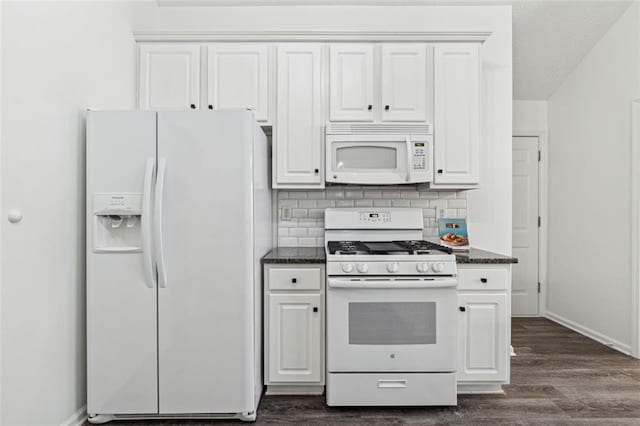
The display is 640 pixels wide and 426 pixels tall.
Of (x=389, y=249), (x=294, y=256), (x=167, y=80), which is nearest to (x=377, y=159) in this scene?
(x=389, y=249)

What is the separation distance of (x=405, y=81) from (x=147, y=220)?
198 centimetres

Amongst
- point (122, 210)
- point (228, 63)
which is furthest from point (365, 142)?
point (122, 210)

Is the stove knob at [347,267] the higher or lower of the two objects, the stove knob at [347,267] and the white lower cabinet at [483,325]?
the higher

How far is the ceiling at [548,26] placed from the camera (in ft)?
10.1

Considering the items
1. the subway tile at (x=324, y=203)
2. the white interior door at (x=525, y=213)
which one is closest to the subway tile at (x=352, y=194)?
the subway tile at (x=324, y=203)

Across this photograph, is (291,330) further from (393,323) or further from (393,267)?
(393,267)

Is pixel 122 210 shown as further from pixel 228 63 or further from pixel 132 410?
pixel 228 63

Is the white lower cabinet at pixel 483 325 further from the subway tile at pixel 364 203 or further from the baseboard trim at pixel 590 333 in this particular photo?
the baseboard trim at pixel 590 333

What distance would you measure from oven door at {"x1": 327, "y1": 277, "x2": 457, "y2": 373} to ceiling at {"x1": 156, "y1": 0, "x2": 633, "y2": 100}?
2.32 metres

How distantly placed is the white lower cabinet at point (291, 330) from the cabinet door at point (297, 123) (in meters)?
0.74

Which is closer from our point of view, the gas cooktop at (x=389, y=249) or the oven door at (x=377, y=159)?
the gas cooktop at (x=389, y=249)

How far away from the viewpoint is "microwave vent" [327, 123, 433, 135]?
2.72 metres

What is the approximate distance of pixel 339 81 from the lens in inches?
109

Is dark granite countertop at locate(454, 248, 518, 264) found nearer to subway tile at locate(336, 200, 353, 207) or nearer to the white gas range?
the white gas range
